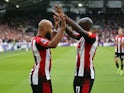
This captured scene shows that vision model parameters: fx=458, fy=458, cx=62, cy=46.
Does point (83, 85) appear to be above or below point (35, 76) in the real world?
below

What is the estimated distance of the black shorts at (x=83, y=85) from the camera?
9.30m

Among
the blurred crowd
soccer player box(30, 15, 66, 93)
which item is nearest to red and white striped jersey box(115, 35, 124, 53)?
soccer player box(30, 15, 66, 93)

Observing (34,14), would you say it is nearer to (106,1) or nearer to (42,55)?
(106,1)

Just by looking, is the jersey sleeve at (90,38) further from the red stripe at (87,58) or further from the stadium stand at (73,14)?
the stadium stand at (73,14)

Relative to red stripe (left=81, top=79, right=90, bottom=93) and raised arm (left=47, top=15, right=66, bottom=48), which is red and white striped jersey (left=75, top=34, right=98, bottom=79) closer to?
red stripe (left=81, top=79, right=90, bottom=93)

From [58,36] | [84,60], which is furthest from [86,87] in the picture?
[58,36]

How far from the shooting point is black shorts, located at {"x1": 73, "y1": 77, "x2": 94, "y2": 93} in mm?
9297

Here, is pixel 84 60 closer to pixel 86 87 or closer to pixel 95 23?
pixel 86 87

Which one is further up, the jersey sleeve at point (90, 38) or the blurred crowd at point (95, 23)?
the jersey sleeve at point (90, 38)

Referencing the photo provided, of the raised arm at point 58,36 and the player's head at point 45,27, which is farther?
the player's head at point 45,27

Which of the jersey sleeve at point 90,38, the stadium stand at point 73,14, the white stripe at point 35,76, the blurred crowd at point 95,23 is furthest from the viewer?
the stadium stand at point 73,14

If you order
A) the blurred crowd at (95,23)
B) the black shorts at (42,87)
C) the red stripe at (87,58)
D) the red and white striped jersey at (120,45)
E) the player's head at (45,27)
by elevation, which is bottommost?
the blurred crowd at (95,23)

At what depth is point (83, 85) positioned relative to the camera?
933 cm

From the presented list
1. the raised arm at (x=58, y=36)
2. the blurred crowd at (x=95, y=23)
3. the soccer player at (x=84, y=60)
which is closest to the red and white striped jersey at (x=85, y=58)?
the soccer player at (x=84, y=60)
